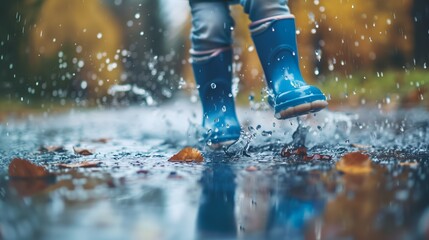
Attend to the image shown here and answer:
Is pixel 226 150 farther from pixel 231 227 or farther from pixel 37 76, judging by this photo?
pixel 37 76

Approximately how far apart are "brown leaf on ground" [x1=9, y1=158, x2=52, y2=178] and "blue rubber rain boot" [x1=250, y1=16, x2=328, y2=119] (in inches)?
35.4

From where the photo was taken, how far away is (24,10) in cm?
849

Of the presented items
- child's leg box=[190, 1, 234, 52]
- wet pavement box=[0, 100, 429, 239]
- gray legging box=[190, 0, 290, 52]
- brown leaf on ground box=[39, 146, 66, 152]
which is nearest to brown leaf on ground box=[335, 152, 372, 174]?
wet pavement box=[0, 100, 429, 239]

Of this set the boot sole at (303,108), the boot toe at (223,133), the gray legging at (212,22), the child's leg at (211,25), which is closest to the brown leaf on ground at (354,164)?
the boot sole at (303,108)

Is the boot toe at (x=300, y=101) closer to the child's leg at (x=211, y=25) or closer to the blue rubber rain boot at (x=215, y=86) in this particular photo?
the blue rubber rain boot at (x=215, y=86)

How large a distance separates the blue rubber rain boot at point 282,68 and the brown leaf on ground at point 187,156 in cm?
34

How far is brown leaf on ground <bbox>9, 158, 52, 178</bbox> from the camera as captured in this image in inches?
80.9

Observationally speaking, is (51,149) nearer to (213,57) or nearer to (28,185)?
(213,57)

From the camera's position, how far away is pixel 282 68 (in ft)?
8.29

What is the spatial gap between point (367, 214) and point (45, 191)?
88 cm

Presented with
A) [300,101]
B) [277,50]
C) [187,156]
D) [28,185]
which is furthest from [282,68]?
[28,185]

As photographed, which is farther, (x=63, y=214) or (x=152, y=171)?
(x=152, y=171)

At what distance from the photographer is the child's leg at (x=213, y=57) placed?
8.92 feet

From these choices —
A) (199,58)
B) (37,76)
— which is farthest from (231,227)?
(37,76)
